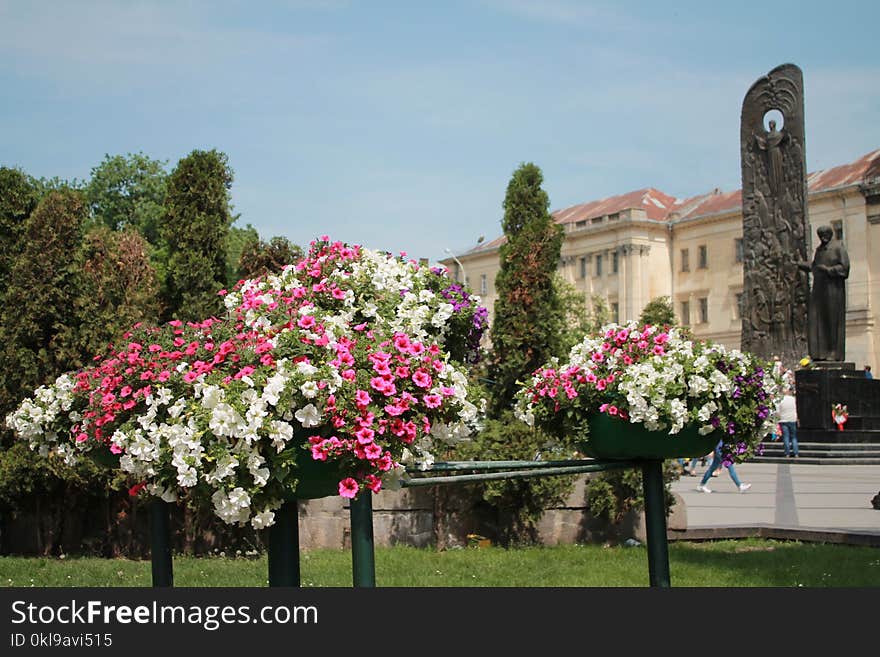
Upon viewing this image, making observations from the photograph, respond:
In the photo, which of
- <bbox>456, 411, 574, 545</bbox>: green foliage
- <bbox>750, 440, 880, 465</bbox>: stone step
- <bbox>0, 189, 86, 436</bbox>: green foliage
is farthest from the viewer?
<bbox>750, 440, 880, 465</bbox>: stone step

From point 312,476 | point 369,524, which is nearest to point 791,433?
point 369,524

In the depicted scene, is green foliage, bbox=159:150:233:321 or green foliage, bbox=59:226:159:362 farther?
green foliage, bbox=159:150:233:321

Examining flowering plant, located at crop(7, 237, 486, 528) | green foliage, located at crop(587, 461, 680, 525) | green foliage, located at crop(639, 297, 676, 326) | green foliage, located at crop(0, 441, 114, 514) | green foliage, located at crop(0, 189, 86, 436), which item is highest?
green foliage, located at crop(639, 297, 676, 326)

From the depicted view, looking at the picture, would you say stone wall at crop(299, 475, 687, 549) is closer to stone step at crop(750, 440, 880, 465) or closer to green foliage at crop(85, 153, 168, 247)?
stone step at crop(750, 440, 880, 465)

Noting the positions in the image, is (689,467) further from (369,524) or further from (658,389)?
(369,524)

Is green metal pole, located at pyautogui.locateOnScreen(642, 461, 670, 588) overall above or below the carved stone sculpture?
below

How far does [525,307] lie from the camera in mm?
13227

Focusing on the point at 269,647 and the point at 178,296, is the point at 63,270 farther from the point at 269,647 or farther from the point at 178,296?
the point at 269,647

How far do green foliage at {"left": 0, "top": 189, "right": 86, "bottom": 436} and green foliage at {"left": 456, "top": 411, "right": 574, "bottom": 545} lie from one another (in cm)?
380

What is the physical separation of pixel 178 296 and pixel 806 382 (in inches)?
692

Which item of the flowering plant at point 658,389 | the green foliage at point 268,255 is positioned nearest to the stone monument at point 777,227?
the green foliage at point 268,255

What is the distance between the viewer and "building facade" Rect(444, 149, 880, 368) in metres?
62.2

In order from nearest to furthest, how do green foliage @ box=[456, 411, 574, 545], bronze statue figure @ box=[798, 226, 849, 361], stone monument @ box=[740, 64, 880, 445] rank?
green foliage @ box=[456, 411, 574, 545] → bronze statue figure @ box=[798, 226, 849, 361] → stone monument @ box=[740, 64, 880, 445]

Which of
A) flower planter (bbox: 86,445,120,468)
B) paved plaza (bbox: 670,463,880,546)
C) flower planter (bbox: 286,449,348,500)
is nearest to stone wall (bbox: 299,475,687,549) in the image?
paved plaza (bbox: 670,463,880,546)
